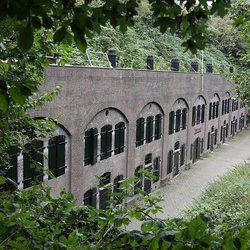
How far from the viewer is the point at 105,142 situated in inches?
605

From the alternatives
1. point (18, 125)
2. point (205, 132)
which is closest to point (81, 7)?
point (18, 125)

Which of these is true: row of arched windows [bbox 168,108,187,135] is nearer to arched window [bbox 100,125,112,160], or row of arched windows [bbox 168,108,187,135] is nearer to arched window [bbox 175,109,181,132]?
arched window [bbox 175,109,181,132]

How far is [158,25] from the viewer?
2.10m

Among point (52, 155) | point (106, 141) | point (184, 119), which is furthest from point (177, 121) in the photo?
point (52, 155)

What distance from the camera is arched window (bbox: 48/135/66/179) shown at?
40.8 feet

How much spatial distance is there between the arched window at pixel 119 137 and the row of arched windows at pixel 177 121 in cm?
511

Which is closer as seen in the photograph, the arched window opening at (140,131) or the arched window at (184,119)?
the arched window opening at (140,131)

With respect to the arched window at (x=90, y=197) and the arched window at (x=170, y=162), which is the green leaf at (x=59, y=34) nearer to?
the arched window at (x=90, y=197)

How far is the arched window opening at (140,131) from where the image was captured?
1788 cm

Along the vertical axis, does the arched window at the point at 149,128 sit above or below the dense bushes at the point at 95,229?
below

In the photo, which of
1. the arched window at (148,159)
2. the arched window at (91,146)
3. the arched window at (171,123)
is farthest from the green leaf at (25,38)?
the arched window at (171,123)

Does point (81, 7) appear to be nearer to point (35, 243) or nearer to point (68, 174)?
point (35, 243)

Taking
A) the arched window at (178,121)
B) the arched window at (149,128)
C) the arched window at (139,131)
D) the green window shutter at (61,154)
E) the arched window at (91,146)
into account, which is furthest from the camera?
the arched window at (178,121)

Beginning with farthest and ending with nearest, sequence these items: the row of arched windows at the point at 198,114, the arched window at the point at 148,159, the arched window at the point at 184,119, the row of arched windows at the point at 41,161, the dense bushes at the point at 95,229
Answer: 1. the row of arched windows at the point at 198,114
2. the arched window at the point at 184,119
3. the arched window at the point at 148,159
4. the row of arched windows at the point at 41,161
5. the dense bushes at the point at 95,229
